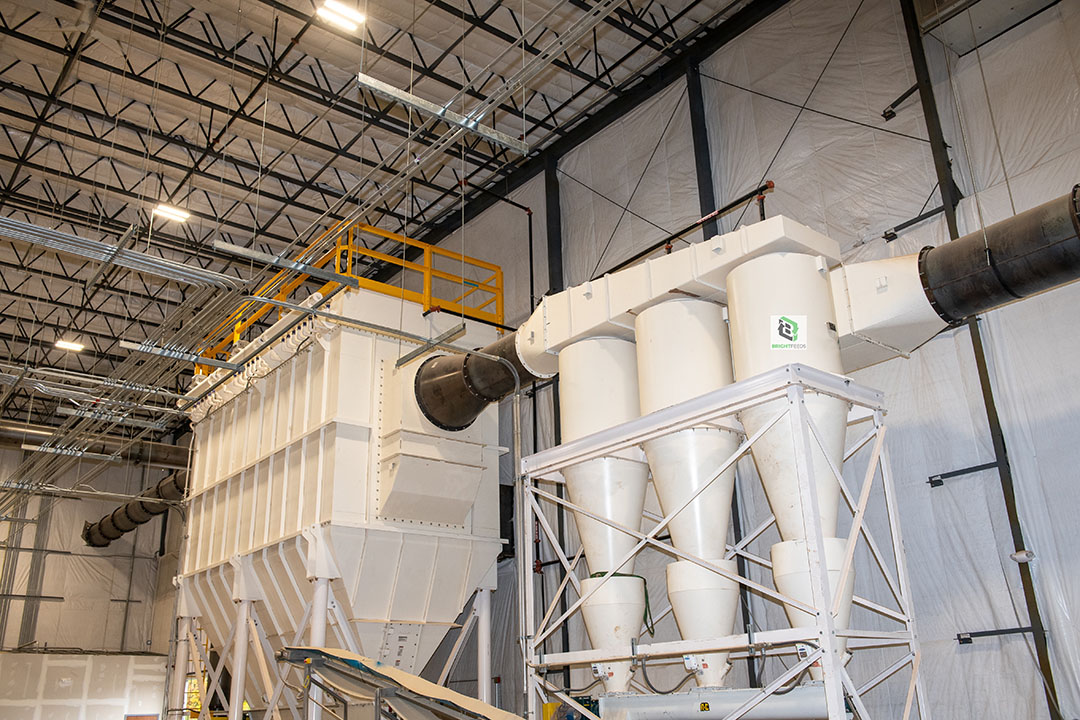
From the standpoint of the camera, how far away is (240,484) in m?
16.8

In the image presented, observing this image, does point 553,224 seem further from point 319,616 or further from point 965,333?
point 965,333

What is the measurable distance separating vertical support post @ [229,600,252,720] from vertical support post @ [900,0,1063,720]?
38.7ft

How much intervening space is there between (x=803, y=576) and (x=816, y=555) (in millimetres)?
432

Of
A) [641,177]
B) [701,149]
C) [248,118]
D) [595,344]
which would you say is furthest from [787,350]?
[248,118]

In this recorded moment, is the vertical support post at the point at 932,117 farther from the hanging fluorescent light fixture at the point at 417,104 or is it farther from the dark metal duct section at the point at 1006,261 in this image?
the hanging fluorescent light fixture at the point at 417,104

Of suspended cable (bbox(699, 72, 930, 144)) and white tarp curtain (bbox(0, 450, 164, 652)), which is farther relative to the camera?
white tarp curtain (bbox(0, 450, 164, 652))

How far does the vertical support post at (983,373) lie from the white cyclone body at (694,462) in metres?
3.13

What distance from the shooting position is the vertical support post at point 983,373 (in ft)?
30.3

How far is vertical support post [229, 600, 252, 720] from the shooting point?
14727 mm

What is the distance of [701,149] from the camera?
47.2 ft

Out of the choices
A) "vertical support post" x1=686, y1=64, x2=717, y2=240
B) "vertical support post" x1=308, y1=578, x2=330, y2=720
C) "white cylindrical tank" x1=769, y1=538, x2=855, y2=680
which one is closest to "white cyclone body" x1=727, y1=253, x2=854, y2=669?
"white cylindrical tank" x1=769, y1=538, x2=855, y2=680

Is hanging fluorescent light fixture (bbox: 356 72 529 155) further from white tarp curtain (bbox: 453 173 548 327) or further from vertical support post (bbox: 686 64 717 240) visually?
white tarp curtain (bbox: 453 173 548 327)

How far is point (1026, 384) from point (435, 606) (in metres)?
9.11

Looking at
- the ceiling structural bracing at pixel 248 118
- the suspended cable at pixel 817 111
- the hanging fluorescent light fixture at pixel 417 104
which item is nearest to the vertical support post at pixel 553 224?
the ceiling structural bracing at pixel 248 118
